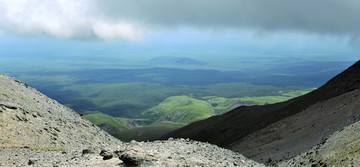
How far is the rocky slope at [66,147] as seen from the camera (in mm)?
17875

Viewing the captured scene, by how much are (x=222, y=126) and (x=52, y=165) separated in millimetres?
70645

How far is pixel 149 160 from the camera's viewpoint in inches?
649

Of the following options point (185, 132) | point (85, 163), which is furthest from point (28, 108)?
point (185, 132)

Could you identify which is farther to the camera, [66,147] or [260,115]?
[260,115]

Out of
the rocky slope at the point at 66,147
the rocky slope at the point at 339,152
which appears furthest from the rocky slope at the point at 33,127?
the rocky slope at the point at 339,152

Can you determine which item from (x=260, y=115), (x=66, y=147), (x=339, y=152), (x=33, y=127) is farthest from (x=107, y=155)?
(x=260, y=115)

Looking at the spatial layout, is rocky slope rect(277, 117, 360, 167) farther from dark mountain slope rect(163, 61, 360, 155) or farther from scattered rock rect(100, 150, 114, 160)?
dark mountain slope rect(163, 61, 360, 155)

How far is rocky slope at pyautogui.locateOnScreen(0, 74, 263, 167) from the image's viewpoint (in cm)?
1788

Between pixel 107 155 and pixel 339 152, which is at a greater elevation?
pixel 107 155

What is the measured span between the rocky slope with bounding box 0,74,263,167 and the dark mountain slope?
35748 millimetres

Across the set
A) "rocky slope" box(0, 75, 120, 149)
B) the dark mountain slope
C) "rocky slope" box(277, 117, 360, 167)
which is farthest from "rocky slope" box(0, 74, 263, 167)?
the dark mountain slope

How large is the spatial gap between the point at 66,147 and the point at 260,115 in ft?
182

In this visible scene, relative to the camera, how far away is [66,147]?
120ft

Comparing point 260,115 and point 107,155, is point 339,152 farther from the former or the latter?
point 260,115
